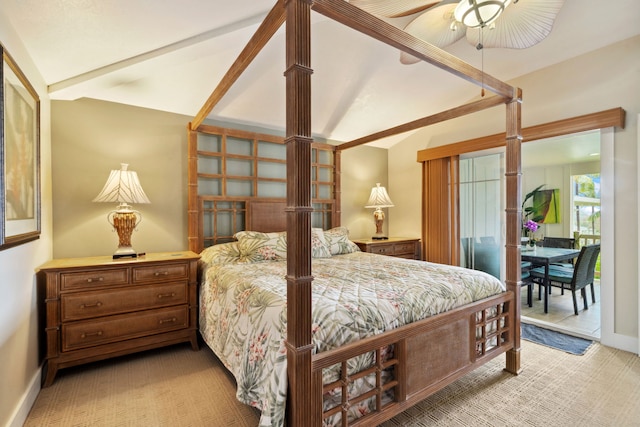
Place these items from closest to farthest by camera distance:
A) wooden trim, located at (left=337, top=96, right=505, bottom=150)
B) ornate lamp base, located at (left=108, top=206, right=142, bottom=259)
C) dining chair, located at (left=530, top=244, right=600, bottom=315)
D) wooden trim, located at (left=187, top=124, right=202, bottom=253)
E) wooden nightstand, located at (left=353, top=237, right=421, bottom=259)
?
wooden trim, located at (left=337, top=96, right=505, bottom=150) < ornate lamp base, located at (left=108, top=206, right=142, bottom=259) < wooden trim, located at (left=187, top=124, right=202, bottom=253) < dining chair, located at (left=530, top=244, right=600, bottom=315) < wooden nightstand, located at (left=353, top=237, right=421, bottom=259)

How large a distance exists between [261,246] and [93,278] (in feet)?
4.29

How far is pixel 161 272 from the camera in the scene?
2488 millimetres

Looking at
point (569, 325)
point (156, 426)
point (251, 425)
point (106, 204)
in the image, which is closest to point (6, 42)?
point (106, 204)

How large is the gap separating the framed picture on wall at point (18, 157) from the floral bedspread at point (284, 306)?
121 cm

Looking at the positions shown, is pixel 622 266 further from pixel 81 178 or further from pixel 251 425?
pixel 81 178

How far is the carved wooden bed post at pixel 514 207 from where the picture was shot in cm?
222

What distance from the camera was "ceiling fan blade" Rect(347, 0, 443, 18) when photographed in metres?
1.63

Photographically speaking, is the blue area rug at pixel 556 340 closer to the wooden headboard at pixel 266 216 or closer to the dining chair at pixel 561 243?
the dining chair at pixel 561 243

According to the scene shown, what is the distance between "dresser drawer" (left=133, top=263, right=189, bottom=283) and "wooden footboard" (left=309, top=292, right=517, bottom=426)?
5.77 feet

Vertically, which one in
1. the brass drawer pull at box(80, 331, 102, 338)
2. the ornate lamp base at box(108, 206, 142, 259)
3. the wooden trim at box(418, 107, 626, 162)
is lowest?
the brass drawer pull at box(80, 331, 102, 338)

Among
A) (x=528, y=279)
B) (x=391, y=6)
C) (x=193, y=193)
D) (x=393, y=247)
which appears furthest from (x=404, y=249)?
(x=391, y=6)

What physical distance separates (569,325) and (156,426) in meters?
3.82

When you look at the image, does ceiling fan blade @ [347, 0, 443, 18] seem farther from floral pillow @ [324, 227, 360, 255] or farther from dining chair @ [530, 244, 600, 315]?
dining chair @ [530, 244, 600, 315]

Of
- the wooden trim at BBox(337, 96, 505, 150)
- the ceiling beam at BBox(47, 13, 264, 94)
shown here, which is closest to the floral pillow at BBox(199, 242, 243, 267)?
the ceiling beam at BBox(47, 13, 264, 94)
